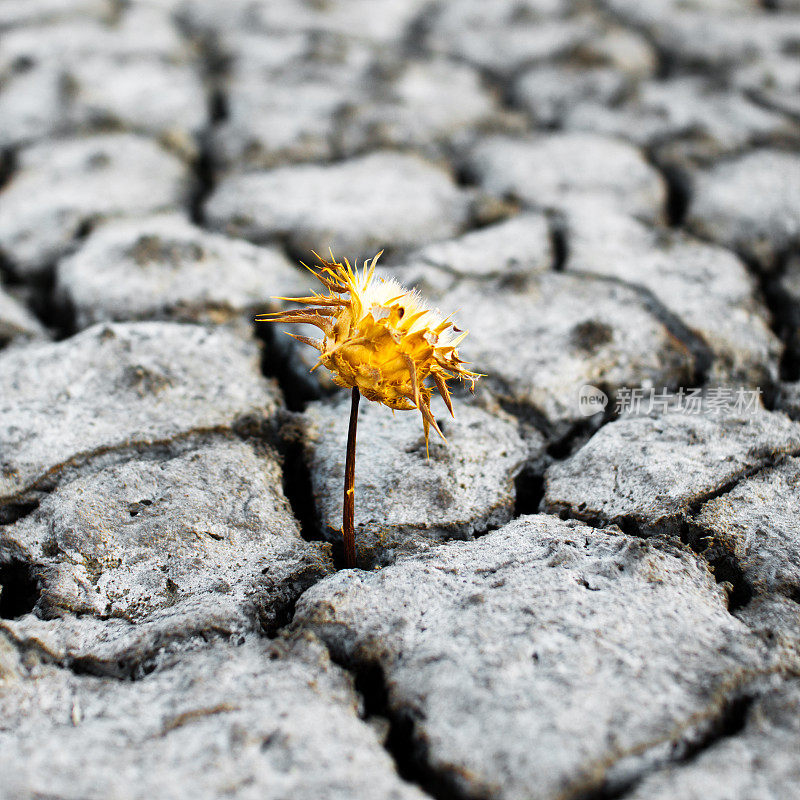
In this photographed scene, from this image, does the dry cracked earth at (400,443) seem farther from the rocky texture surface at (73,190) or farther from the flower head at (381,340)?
the flower head at (381,340)

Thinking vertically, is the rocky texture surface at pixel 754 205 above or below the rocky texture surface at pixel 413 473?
above

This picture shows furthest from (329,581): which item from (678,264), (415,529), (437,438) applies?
(678,264)

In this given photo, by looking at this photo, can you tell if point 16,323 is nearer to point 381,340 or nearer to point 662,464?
point 381,340

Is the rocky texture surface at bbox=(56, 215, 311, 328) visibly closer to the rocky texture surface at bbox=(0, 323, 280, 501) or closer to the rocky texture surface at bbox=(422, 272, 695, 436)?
the rocky texture surface at bbox=(0, 323, 280, 501)

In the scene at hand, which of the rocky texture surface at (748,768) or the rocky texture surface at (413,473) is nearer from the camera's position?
the rocky texture surface at (748,768)

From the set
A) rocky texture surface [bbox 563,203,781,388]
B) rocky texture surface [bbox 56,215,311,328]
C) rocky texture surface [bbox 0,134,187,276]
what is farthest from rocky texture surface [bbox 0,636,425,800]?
rocky texture surface [bbox 0,134,187,276]

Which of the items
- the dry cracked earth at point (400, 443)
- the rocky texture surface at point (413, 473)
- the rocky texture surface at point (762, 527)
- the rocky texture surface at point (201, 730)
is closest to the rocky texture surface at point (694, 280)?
the dry cracked earth at point (400, 443)

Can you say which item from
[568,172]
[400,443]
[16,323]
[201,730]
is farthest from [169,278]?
[568,172]
